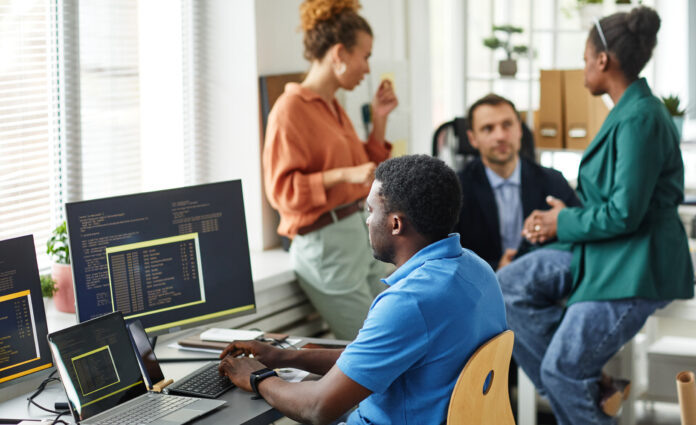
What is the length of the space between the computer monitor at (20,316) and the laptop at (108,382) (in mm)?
151

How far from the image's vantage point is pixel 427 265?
170cm

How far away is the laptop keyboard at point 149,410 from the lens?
1.77 m

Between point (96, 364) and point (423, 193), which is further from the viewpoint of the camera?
point (96, 364)

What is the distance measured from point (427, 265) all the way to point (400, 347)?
0.18 m

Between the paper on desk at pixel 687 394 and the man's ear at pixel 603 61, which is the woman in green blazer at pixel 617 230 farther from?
the paper on desk at pixel 687 394

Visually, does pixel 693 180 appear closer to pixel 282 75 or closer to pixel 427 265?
pixel 282 75

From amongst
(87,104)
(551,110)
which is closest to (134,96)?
(87,104)

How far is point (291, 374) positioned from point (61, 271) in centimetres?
84

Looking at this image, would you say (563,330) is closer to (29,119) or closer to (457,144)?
(457,144)

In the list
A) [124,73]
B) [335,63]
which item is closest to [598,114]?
[335,63]

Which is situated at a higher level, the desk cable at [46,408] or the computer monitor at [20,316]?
the computer monitor at [20,316]

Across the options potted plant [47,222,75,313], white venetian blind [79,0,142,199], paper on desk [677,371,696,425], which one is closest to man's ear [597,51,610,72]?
paper on desk [677,371,696,425]

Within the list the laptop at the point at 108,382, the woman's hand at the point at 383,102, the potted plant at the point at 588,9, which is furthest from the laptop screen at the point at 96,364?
the potted plant at the point at 588,9

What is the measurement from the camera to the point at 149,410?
1832 millimetres
